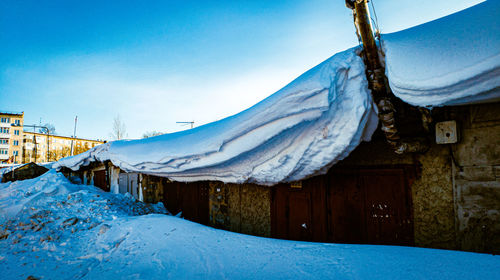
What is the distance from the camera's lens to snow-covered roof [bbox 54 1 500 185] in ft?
9.54

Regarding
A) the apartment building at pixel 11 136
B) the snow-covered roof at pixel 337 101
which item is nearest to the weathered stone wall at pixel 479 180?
the snow-covered roof at pixel 337 101

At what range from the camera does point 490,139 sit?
366 cm

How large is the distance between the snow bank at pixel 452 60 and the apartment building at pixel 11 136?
5763cm

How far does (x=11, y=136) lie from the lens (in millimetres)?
43750

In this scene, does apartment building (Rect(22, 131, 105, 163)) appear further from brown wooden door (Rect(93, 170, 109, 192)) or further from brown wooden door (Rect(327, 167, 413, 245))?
brown wooden door (Rect(327, 167, 413, 245))

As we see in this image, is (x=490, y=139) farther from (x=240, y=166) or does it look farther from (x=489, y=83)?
(x=240, y=166)

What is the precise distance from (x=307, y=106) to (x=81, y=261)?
3.83 metres

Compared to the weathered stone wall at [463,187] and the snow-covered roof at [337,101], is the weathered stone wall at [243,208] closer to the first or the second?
the snow-covered roof at [337,101]

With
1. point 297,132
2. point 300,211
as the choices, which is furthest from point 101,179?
point 297,132

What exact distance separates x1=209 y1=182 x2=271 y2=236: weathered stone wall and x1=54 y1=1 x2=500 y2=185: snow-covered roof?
0.85m

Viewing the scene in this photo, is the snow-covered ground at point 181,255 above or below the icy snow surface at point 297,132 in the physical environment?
below

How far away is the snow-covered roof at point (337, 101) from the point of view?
2.91 metres

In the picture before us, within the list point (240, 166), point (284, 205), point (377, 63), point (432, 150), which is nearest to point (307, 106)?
point (377, 63)

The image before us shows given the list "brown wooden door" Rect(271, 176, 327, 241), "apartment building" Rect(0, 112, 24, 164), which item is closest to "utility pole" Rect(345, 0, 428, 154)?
"brown wooden door" Rect(271, 176, 327, 241)
